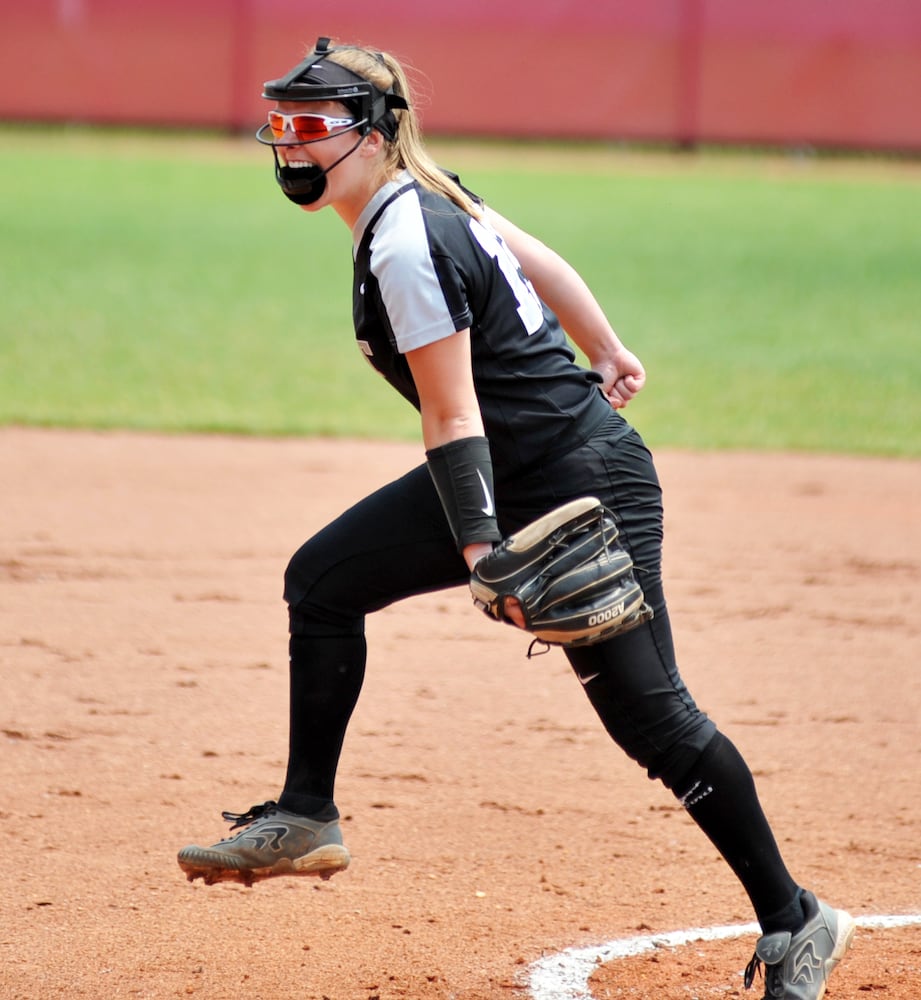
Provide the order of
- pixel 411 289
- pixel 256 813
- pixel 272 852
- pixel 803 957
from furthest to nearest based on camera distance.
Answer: pixel 256 813 → pixel 272 852 → pixel 803 957 → pixel 411 289

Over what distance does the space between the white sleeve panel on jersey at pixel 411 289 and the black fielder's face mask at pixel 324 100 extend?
0.85 feet

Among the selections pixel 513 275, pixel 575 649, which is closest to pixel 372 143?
pixel 513 275

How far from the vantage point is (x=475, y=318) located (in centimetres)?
284

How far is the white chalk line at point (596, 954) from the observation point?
3016 mm

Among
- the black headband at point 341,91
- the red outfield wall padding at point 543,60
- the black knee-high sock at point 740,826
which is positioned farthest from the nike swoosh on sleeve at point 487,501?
the red outfield wall padding at point 543,60

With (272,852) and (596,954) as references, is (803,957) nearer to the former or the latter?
(596,954)

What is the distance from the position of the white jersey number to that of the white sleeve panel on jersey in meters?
0.16

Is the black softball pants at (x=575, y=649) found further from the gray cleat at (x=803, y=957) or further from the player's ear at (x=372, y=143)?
the player's ear at (x=372, y=143)

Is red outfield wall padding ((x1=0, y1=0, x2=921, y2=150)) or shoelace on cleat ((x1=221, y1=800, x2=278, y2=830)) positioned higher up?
shoelace on cleat ((x1=221, y1=800, x2=278, y2=830))

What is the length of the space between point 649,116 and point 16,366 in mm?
17895

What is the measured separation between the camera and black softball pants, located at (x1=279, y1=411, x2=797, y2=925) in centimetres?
284

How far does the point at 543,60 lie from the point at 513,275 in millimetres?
24071

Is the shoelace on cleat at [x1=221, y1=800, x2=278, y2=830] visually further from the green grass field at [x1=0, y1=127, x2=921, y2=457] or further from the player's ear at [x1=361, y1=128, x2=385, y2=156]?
the green grass field at [x1=0, y1=127, x2=921, y2=457]

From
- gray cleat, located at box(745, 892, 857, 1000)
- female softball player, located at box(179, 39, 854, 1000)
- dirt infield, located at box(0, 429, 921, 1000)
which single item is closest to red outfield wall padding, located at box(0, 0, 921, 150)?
dirt infield, located at box(0, 429, 921, 1000)
